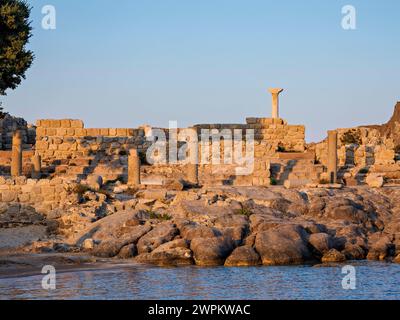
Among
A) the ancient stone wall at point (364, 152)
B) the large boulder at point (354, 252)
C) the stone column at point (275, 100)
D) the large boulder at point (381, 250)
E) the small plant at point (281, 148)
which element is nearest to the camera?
the large boulder at point (354, 252)

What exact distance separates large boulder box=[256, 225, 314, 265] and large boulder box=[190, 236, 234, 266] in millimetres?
870

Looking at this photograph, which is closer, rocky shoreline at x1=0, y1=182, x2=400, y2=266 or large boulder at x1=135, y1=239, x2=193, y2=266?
large boulder at x1=135, y1=239, x2=193, y2=266

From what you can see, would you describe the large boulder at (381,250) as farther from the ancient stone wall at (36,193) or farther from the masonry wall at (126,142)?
the ancient stone wall at (36,193)

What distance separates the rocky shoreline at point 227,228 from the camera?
79.6 ft

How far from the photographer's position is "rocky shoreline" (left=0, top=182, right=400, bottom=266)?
79.6ft

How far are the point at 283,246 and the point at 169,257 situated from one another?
313 centimetres

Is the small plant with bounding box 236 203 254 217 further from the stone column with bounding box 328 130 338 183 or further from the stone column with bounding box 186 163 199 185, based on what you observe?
the stone column with bounding box 328 130 338 183

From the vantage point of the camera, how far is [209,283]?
67.6 feet

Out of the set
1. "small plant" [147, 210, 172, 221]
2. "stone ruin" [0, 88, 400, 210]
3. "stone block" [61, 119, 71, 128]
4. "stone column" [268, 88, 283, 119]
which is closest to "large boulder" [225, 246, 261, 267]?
"small plant" [147, 210, 172, 221]

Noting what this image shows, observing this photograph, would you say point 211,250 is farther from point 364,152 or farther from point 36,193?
point 364,152

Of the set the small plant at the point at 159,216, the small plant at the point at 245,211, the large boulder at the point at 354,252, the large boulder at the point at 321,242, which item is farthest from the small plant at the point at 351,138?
the large boulder at the point at 321,242

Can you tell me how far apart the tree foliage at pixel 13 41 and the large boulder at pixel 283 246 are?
12.8 metres

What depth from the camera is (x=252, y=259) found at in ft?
78.1

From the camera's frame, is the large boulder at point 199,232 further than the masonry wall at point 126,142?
No
